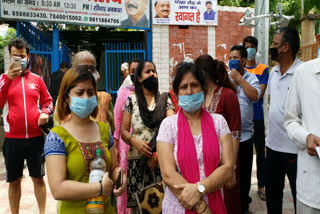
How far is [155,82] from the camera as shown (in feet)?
10.9

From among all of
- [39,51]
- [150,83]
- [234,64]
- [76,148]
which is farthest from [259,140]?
[39,51]

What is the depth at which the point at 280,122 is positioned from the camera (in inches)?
117

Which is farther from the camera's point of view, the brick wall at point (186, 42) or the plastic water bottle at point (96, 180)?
the brick wall at point (186, 42)

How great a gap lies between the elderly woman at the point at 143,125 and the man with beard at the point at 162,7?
653cm

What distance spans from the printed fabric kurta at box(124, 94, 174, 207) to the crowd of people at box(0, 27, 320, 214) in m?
0.01

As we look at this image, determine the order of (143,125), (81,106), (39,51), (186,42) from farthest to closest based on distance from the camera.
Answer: (186,42)
(39,51)
(143,125)
(81,106)

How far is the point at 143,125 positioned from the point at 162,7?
23.0 ft

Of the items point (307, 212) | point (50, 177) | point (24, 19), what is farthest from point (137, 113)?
point (24, 19)

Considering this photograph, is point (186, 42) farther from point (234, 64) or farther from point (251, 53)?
point (234, 64)

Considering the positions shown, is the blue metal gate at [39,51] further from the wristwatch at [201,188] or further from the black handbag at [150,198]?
the wristwatch at [201,188]

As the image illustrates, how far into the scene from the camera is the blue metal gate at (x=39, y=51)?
8164mm

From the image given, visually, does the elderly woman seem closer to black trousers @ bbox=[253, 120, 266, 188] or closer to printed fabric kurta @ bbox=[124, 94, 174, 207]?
printed fabric kurta @ bbox=[124, 94, 174, 207]

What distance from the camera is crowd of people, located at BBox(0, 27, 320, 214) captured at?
Answer: 1.90 metres

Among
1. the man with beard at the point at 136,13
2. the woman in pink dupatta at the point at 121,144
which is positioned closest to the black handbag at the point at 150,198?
the woman in pink dupatta at the point at 121,144
